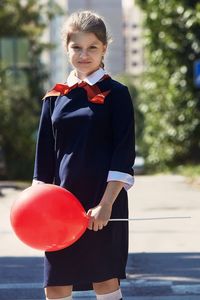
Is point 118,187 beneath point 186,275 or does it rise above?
above

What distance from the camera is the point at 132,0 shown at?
30.2 metres

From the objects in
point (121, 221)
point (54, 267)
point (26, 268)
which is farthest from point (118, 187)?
point (26, 268)

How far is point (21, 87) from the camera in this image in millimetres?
45219

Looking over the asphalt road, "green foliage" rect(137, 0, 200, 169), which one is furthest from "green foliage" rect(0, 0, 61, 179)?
the asphalt road

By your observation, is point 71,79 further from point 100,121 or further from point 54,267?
point 54,267

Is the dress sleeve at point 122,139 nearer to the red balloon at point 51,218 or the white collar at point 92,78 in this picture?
the white collar at point 92,78

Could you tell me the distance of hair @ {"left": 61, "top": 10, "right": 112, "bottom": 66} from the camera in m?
4.21

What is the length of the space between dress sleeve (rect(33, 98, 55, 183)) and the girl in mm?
78

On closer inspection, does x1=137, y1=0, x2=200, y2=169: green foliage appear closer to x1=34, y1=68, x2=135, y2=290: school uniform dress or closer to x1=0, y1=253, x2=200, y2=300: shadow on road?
x1=0, y1=253, x2=200, y2=300: shadow on road

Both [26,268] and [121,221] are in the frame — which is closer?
[121,221]

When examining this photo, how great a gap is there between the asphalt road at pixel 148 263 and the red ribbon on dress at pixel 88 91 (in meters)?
2.60

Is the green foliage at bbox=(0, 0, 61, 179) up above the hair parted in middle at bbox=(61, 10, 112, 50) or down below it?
below

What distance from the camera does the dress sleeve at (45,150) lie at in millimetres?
4379

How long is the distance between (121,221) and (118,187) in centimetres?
20
